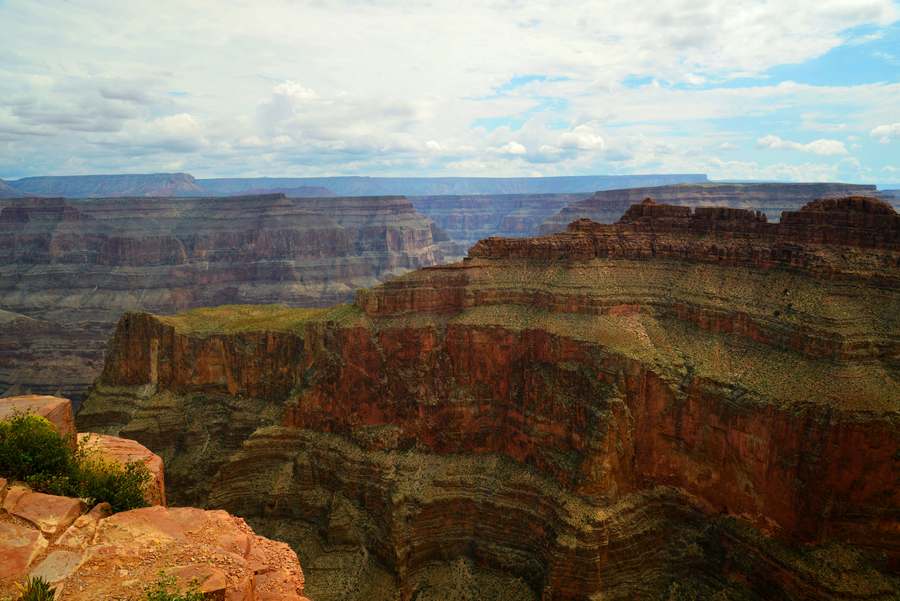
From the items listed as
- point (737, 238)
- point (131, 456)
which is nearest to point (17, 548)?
point (131, 456)

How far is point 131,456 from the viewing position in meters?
21.8

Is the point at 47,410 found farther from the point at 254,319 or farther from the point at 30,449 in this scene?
the point at 254,319

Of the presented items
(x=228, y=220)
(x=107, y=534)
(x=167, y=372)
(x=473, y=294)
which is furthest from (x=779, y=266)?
(x=228, y=220)

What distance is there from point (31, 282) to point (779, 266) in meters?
141

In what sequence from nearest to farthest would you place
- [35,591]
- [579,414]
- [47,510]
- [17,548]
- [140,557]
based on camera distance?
1. [35,591]
2. [17,548]
3. [140,557]
4. [47,510]
5. [579,414]

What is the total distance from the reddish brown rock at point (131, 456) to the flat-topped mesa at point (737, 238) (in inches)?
1287

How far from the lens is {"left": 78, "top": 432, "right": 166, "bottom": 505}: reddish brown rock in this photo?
20766 millimetres

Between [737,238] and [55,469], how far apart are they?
43.3m

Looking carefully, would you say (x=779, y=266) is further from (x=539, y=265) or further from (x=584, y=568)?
(x=584, y=568)

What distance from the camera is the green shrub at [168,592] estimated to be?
1289 cm

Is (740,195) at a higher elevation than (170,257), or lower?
higher

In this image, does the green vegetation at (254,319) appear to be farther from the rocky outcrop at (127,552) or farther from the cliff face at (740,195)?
the cliff face at (740,195)

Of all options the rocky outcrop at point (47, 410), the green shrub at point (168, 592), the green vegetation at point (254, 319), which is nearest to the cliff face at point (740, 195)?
the green vegetation at point (254, 319)

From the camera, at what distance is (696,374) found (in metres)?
37.4
